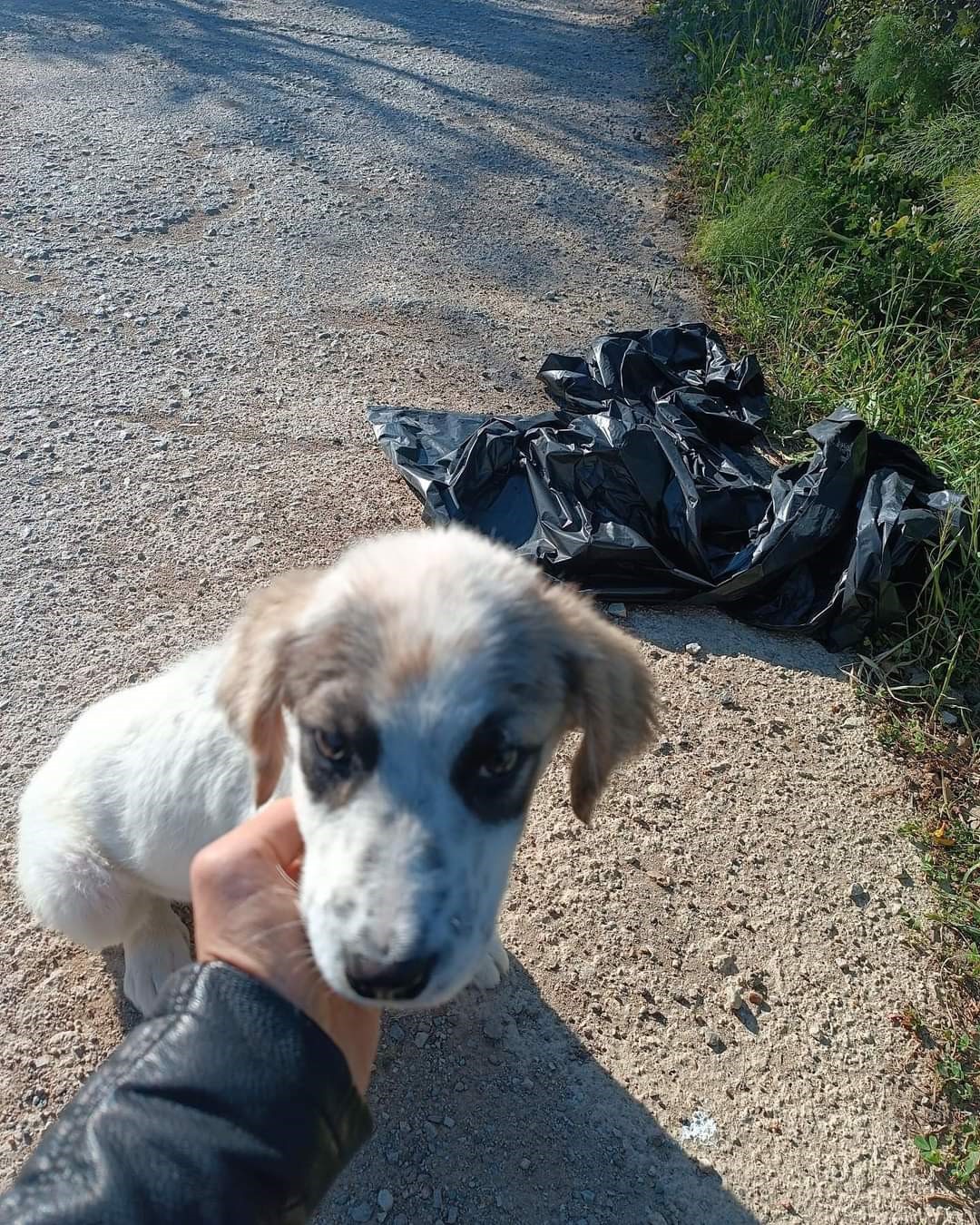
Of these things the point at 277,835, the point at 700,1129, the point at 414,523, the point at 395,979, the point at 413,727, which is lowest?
the point at 700,1129

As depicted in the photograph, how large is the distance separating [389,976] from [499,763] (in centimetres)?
49

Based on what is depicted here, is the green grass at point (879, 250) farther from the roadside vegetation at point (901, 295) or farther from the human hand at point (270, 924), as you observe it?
the human hand at point (270, 924)

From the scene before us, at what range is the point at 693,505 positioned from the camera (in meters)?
4.38

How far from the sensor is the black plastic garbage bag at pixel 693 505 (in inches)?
165

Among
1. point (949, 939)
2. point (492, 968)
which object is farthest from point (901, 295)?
point (492, 968)

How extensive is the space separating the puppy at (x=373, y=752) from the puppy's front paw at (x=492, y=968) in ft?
2.83

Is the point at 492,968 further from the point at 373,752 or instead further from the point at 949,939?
the point at 949,939

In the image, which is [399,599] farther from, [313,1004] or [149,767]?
[149,767]

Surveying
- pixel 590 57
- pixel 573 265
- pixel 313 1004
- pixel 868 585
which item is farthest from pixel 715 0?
pixel 313 1004

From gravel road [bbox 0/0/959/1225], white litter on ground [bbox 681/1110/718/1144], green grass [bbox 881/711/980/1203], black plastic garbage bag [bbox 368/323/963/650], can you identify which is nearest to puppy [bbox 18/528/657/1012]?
gravel road [bbox 0/0/959/1225]

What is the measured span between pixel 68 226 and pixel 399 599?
6005mm

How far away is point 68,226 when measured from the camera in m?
6.32

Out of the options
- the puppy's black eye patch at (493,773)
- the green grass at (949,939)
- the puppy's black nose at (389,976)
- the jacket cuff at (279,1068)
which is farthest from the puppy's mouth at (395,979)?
the green grass at (949,939)

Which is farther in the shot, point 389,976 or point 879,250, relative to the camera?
point 879,250
